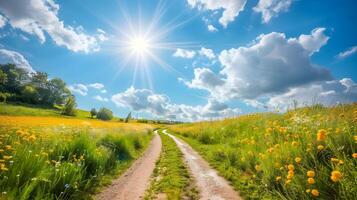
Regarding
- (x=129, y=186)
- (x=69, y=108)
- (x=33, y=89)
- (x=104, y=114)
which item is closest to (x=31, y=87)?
(x=33, y=89)

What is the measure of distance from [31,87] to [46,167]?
94061 millimetres

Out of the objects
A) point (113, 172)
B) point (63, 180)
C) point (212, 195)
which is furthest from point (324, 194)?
point (113, 172)

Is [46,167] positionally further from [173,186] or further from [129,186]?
[173,186]

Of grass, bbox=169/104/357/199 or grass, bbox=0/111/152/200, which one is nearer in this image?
grass, bbox=169/104/357/199

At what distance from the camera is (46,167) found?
667 centimetres

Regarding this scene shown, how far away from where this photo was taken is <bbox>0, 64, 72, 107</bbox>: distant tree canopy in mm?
78625

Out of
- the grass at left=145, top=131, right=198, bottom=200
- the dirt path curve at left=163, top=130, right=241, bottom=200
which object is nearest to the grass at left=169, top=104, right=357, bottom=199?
the dirt path curve at left=163, top=130, right=241, bottom=200

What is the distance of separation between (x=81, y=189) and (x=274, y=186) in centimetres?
644

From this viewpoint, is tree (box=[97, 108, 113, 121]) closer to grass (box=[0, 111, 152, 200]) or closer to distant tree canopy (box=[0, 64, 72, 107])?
distant tree canopy (box=[0, 64, 72, 107])

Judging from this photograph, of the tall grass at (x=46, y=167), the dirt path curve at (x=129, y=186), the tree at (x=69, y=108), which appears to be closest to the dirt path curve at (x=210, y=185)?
the dirt path curve at (x=129, y=186)

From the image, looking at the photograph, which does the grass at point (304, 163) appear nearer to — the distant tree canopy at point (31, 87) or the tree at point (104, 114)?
the distant tree canopy at point (31, 87)

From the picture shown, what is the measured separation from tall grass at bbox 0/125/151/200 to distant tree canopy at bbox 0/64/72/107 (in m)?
79.5

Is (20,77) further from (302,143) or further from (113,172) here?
(302,143)

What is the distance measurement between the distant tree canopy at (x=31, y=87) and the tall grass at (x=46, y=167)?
7954 cm
